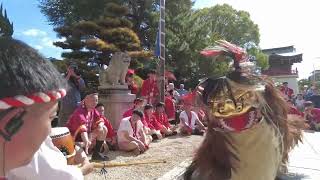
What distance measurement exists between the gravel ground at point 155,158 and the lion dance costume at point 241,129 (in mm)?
1861

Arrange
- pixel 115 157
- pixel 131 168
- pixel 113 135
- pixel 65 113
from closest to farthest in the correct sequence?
pixel 131 168 < pixel 115 157 < pixel 113 135 < pixel 65 113

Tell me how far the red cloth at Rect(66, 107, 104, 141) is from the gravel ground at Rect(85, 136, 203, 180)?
1.98ft

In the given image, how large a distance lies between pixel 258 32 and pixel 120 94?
3350 centimetres

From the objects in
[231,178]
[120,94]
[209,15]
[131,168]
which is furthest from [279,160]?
[209,15]

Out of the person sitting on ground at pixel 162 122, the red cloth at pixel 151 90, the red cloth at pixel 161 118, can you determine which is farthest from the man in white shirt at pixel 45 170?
the red cloth at pixel 151 90

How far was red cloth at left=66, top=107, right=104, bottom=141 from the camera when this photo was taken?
21.7 ft

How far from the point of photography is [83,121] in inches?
265

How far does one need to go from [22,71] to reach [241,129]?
180 cm

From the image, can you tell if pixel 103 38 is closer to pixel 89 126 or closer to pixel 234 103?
pixel 89 126

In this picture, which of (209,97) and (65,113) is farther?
(65,113)

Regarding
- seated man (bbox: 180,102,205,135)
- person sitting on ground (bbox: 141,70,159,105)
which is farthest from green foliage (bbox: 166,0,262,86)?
seated man (bbox: 180,102,205,135)

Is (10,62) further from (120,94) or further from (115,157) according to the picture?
(120,94)

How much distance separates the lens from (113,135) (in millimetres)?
7922

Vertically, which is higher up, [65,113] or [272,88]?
[272,88]
